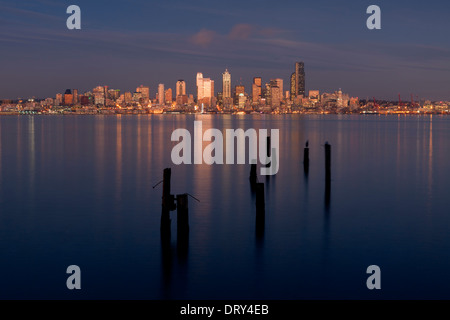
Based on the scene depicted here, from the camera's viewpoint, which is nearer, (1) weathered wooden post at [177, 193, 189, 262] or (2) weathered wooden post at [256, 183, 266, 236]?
(1) weathered wooden post at [177, 193, 189, 262]

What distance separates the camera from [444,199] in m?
24.2

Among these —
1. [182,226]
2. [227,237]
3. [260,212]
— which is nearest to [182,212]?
[182,226]

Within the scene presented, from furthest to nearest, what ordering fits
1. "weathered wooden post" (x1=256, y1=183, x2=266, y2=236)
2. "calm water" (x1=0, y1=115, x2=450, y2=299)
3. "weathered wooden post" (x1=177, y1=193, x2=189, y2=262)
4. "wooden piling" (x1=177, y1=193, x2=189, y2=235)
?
"weathered wooden post" (x1=256, y1=183, x2=266, y2=236) < "weathered wooden post" (x1=177, y1=193, x2=189, y2=262) < "wooden piling" (x1=177, y1=193, x2=189, y2=235) < "calm water" (x1=0, y1=115, x2=450, y2=299)

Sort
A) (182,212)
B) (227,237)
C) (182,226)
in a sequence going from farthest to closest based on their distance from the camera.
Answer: (227,237), (182,226), (182,212)

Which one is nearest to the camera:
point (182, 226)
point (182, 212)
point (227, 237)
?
point (182, 212)

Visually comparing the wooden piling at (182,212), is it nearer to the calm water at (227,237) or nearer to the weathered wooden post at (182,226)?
the weathered wooden post at (182,226)

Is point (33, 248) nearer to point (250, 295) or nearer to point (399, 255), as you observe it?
point (250, 295)

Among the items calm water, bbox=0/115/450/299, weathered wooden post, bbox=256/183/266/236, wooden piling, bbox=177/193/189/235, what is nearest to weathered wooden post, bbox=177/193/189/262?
wooden piling, bbox=177/193/189/235

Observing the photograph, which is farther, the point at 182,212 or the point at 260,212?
the point at 260,212

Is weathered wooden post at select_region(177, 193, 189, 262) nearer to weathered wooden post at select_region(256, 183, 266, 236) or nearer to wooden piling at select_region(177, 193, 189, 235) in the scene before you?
wooden piling at select_region(177, 193, 189, 235)

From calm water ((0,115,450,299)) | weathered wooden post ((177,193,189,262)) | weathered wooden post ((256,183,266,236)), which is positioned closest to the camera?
calm water ((0,115,450,299))

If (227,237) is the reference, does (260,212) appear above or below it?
above

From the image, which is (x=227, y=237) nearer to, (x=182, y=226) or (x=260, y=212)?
(x=260, y=212)

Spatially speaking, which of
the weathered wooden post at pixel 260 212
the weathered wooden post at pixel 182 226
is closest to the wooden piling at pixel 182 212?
the weathered wooden post at pixel 182 226
